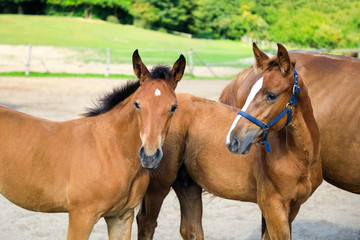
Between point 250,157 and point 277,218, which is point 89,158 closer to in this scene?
point 250,157

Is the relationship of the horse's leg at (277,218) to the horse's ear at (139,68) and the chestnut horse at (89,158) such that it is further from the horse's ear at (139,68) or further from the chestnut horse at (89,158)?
the horse's ear at (139,68)

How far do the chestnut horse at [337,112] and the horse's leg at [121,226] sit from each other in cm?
155

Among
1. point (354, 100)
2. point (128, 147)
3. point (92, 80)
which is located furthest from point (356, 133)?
point (92, 80)

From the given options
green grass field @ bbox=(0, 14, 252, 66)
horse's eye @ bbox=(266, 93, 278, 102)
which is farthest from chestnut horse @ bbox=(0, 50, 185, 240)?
green grass field @ bbox=(0, 14, 252, 66)

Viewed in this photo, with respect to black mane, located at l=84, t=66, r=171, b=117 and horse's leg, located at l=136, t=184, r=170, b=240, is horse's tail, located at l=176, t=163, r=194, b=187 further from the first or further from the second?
black mane, located at l=84, t=66, r=171, b=117

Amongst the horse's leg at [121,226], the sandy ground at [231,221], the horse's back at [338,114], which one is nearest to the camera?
the horse's leg at [121,226]

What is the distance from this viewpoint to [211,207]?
216 inches

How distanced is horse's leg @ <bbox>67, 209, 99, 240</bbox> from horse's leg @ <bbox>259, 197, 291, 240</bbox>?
4.05 feet

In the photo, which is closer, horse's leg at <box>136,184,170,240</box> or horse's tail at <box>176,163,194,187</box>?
horse's leg at <box>136,184,170,240</box>

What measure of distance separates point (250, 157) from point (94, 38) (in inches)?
1561

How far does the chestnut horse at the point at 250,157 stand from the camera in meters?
2.85

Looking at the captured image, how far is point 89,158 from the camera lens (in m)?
3.11

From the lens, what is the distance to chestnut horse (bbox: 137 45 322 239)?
9.35ft

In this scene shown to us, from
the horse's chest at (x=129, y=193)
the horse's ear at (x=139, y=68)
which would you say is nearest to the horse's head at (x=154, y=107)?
the horse's ear at (x=139, y=68)
